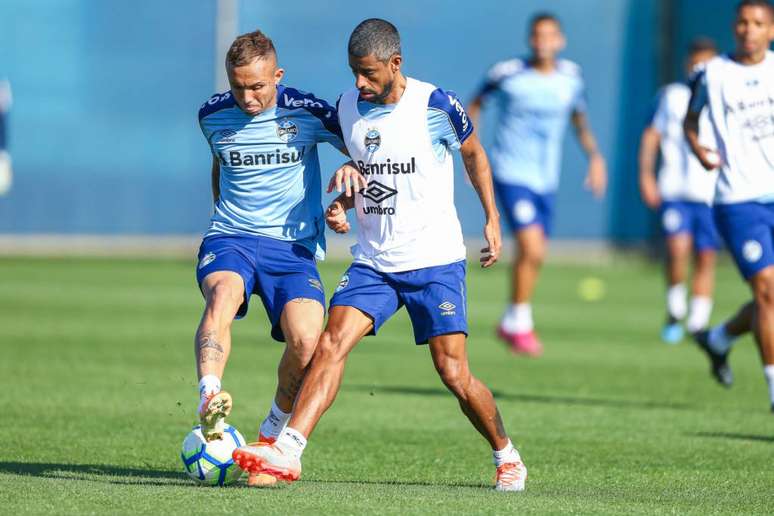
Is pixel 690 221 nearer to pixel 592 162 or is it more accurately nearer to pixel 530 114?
pixel 592 162

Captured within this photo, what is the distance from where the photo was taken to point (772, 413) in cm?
980

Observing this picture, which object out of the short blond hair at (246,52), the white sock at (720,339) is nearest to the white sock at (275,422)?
the short blond hair at (246,52)

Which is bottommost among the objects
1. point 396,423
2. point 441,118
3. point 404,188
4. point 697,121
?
point 396,423

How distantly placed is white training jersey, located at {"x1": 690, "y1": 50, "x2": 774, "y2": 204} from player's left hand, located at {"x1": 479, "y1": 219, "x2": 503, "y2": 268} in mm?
2984

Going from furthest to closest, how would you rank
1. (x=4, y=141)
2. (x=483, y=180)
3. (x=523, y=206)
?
(x=4, y=141) → (x=523, y=206) → (x=483, y=180)

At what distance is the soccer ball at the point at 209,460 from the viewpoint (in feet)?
21.2

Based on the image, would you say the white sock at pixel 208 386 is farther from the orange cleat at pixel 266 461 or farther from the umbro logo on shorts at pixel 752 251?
the umbro logo on shorts at pixel 752 251

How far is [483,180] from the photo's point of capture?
6914 mm

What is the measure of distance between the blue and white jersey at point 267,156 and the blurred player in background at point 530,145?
590 cm

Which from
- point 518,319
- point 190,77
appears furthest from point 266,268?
point 190,77

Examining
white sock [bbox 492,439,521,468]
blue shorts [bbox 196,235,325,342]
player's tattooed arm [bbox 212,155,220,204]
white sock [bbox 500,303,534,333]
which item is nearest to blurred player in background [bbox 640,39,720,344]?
white sock [bbox 500,303,534,333]

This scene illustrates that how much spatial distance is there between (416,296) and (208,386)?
1056mm

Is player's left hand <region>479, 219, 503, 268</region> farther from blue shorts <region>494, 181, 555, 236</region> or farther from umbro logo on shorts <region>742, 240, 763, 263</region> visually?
blue shorts <region>494, 181, 555, 236</region>

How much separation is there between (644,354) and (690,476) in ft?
21.7
